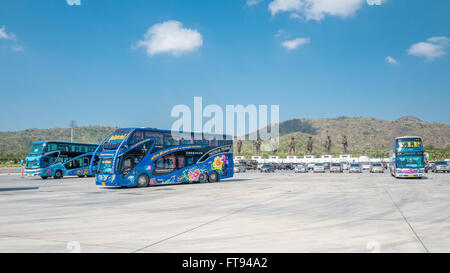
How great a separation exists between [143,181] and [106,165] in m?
2.74

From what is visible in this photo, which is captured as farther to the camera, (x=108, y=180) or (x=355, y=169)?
(x=355, y=169)

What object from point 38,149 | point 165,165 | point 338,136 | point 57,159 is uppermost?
point 338,136

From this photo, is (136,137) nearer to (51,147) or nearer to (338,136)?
(51,147)

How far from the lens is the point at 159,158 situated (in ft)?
83.4

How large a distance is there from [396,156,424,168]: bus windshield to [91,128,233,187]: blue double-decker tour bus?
15.9m

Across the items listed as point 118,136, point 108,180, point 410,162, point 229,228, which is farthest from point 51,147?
point 410,162

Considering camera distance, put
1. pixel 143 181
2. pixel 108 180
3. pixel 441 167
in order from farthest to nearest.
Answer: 1. pixel 441 167
2. pixel 143 181
3. pixel 108 180

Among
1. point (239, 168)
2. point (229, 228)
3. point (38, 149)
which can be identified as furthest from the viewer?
point (239, 168)
